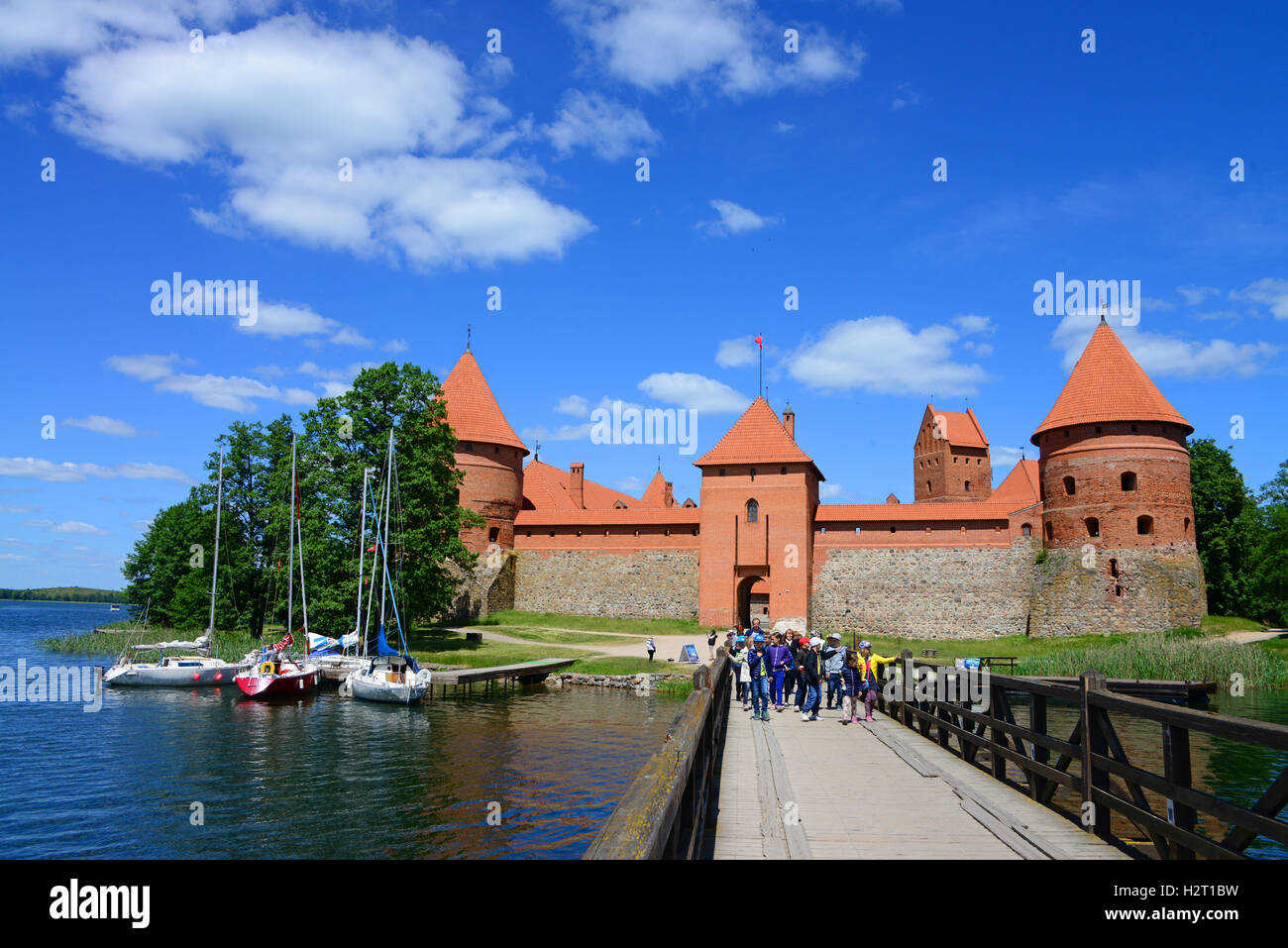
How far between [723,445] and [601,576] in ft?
31.2

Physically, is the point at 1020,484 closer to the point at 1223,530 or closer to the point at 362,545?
the point at 1223,530

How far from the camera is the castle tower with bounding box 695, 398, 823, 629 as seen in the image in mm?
41094

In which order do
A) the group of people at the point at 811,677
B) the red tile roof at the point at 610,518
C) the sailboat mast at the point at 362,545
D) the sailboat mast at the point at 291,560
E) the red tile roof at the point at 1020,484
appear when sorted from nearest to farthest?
the group of people at the point at 811,677 → the sailboat mast at the point at 362,545 → the sailboat mast at the point at 291,560 → the red tile roof at the point at 610,518 → the red tile roof at the point at 1020,484

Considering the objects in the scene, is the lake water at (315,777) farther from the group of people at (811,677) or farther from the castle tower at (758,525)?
the castle tower at (758,525)

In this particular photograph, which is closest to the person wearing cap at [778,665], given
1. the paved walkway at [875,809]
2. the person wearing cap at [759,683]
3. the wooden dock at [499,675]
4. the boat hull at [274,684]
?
the person wearing cap at [759,683]

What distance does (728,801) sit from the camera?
Result: 7812 mm

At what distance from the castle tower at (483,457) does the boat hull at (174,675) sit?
1585 centimetres

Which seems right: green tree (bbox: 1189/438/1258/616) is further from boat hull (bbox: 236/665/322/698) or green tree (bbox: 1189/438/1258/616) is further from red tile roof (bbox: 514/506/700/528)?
boat hull (bbox: 236/665/322/698)

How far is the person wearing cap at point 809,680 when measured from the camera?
45.6 ft

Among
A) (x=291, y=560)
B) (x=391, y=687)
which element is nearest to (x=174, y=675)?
(x=291, y=560)

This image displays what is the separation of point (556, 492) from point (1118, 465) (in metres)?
33.2

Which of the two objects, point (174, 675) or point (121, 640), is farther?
point (121, 640)

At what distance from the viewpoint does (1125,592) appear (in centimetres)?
3603

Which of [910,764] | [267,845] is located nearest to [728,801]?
[910,764]
